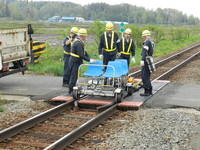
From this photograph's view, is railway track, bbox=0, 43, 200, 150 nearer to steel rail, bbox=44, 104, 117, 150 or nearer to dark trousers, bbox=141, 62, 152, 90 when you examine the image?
steel rail, bbox=44, 104, 117, 150

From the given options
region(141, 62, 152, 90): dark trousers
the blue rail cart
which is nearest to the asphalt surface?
region(141, 62, 152, 90): dark trousers

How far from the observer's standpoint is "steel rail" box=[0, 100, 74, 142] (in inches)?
296

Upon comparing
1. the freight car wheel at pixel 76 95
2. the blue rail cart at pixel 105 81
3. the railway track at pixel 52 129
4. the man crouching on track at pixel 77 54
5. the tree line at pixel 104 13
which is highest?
the tree line at pixel 104 13

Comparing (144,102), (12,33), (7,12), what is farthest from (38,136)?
(7,12)

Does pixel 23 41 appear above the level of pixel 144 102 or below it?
above

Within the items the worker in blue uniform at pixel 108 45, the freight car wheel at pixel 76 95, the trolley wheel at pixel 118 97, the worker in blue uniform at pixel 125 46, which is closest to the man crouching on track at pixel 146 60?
the worker in blue uniform at pixel 108 45

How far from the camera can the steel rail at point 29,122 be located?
7.51 meters

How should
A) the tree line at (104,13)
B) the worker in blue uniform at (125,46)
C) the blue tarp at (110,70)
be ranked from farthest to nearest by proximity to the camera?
1. the tree line at (104,13)
2. the worker in blue uniform at (125,46)
3. the blue tarp at (110,70)

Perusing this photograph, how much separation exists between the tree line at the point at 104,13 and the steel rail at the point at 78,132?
218 feet

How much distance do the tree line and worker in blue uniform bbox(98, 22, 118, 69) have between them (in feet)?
208

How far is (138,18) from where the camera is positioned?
386ft

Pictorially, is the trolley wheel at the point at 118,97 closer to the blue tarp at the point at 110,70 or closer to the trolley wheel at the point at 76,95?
the blue tarp at the point at 110,70

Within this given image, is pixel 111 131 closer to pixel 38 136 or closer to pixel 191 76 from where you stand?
pixel 38 136

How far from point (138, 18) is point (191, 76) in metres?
102
